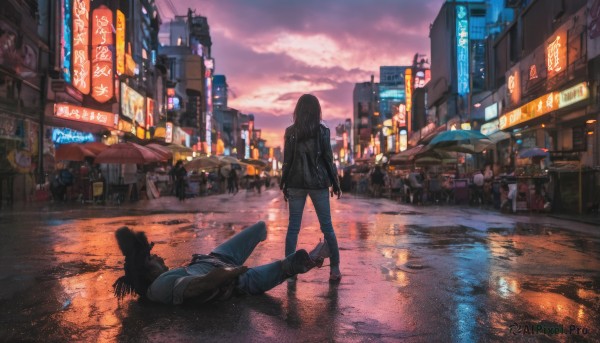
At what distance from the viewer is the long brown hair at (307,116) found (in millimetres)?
5230

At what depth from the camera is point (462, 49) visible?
35.0 m

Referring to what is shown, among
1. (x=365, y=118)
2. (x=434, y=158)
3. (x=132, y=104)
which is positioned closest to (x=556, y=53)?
(x=434, y=158)

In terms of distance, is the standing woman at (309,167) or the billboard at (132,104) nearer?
the standing woman at (309,167)

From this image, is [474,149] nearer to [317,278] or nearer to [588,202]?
[588,202]

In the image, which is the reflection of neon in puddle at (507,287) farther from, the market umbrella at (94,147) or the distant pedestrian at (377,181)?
the distant pedestrian at (377,181)

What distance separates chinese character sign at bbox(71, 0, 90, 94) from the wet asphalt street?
2076 centimetres

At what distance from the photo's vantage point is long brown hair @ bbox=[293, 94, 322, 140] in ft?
17.2

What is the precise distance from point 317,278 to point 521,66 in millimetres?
21511

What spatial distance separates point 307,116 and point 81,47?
25192mm

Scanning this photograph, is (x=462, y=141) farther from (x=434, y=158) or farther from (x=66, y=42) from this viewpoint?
(x=66, y=42)

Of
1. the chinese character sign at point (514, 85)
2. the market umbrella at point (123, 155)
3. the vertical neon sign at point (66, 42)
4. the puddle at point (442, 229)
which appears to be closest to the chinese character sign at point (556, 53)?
the chinese character sign at point (514, 85)

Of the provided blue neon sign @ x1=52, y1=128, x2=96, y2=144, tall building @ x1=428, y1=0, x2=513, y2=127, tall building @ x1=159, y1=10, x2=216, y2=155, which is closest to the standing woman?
blue neon sign @ x1=52, y1=128, x2=96, y2=144

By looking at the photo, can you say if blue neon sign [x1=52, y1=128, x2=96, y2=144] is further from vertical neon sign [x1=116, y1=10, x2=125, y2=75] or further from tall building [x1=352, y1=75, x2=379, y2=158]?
tall building [x1=352, y1=75, x2=379, y2=158]

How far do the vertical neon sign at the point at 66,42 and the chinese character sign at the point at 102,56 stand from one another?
1568 mm
